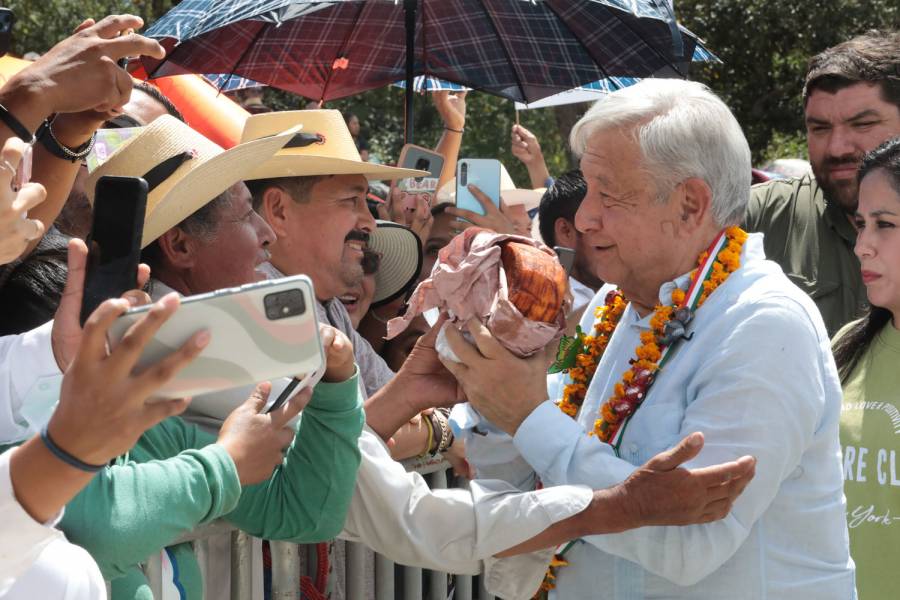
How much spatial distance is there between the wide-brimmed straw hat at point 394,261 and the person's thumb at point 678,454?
96.6 inches

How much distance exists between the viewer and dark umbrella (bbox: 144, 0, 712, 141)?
5879 millimetres

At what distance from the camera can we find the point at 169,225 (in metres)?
2.93

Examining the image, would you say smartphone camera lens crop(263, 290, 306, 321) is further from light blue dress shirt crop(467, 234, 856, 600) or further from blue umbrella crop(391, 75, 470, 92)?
blue umbrella crop(391, 75, 470, 92)

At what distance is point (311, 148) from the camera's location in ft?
14.0

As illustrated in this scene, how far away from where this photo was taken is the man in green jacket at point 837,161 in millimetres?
4594

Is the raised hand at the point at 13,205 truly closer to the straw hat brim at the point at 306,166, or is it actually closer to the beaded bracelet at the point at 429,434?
the beaded bracelet at the point at 429,434

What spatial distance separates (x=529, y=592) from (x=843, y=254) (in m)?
2.40

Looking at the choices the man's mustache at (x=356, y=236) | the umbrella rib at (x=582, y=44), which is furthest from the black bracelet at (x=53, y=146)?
the umbrella rib at (x=582, y=44)

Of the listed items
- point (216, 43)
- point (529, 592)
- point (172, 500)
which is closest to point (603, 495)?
point (529, 592)

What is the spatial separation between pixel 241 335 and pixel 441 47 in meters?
4.70

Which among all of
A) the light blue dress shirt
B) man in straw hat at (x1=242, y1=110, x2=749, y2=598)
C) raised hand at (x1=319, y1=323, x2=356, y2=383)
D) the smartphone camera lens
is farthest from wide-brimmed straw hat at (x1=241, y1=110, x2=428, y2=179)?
the smartphone camera lens

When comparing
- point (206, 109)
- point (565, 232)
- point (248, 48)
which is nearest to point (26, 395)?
point (565, 232)

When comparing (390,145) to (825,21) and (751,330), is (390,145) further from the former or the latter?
(751,330)

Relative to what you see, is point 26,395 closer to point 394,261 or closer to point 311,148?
point 311,148
